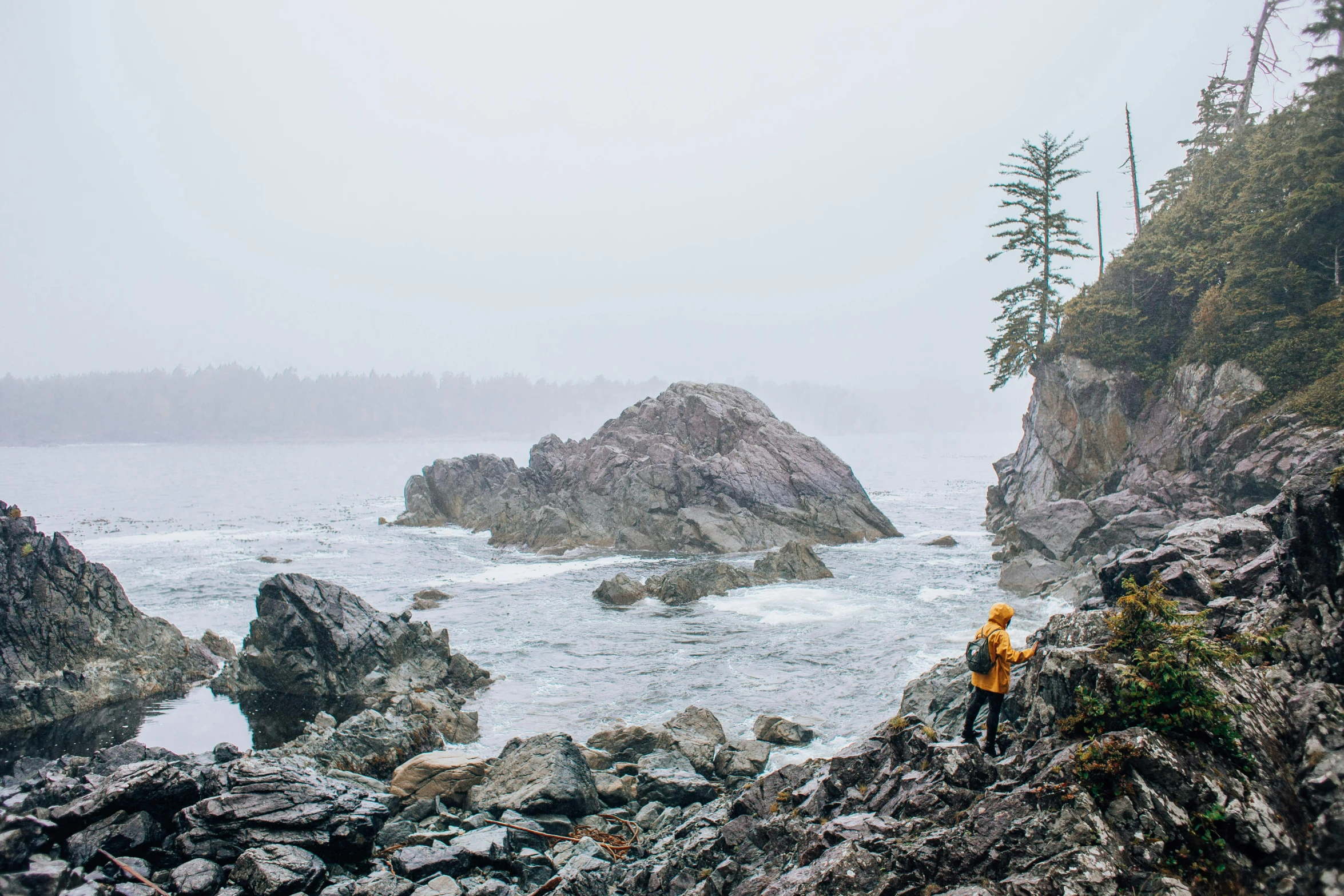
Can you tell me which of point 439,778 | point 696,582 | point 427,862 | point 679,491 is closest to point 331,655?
point 439,778

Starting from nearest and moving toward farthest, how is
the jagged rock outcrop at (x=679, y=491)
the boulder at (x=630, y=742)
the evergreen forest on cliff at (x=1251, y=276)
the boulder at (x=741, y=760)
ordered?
the boulder at (x=741, y=760) → the boulder at (x=630, y=742) → the evergreen forest on cliff at (x=1251, y=276) → the jagged rock outcrop at (x=679, y=491)

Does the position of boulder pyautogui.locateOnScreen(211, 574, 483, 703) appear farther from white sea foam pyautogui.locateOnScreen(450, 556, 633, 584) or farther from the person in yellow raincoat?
the person in yellow raincoat

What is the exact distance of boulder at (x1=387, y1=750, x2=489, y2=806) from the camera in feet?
44.0

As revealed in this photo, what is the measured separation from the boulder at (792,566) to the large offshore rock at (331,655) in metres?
18.1

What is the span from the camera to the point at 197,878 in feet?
30.1

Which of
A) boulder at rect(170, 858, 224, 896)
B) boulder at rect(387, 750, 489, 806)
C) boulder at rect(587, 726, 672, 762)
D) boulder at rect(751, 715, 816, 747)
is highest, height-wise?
boulder at rect(170, 858, 224, 896)

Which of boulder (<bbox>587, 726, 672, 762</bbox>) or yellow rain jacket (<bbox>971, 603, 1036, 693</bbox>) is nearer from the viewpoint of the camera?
yellow rain jacket (<bbox>971, 603, 1036, 693</bbox>)

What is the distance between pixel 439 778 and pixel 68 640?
16647mm

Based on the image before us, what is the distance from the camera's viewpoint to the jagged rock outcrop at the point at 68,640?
20172 mm

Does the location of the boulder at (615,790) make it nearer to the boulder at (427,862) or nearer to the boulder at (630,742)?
the boulder at (630,742)

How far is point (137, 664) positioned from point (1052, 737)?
26011 millimetres

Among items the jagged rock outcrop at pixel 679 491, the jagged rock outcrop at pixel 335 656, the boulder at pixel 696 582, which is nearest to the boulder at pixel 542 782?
the jagged rock outcrop at pixel 335 656

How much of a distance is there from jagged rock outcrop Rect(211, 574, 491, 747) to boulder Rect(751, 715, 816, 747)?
8.82 metres

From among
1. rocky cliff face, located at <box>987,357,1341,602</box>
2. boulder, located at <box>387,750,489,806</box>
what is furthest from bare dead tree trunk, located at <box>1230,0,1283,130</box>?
boulder, located at <box>387,750,489,806</box>
